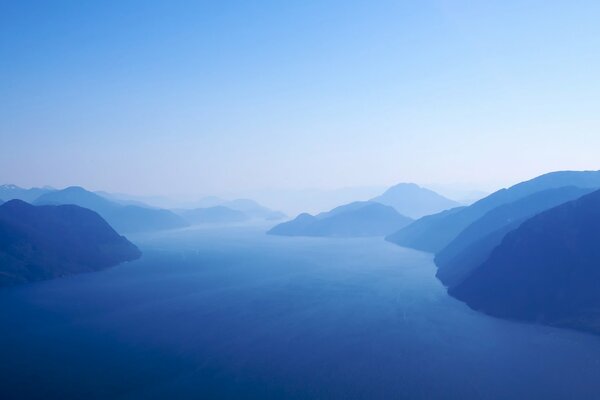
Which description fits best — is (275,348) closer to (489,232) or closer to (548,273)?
(548,273)

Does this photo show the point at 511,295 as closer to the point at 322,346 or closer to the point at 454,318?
the point at 454,318

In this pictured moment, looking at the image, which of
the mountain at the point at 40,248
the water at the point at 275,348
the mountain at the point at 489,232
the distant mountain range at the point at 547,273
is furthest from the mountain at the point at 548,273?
the mountain at the point at 40,248

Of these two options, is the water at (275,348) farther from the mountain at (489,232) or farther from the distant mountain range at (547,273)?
the mountain at (489,232)

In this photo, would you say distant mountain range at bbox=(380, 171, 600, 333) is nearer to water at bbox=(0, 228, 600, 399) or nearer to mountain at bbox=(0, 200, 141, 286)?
water at bbox=(0, 228, 600, 399)

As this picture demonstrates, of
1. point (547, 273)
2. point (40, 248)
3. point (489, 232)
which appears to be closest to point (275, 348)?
point (547, 273)

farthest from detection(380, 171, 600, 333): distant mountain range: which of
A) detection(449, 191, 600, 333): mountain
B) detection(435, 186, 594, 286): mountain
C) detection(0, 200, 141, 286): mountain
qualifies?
detection(0, 200, 141, 286): mountain
